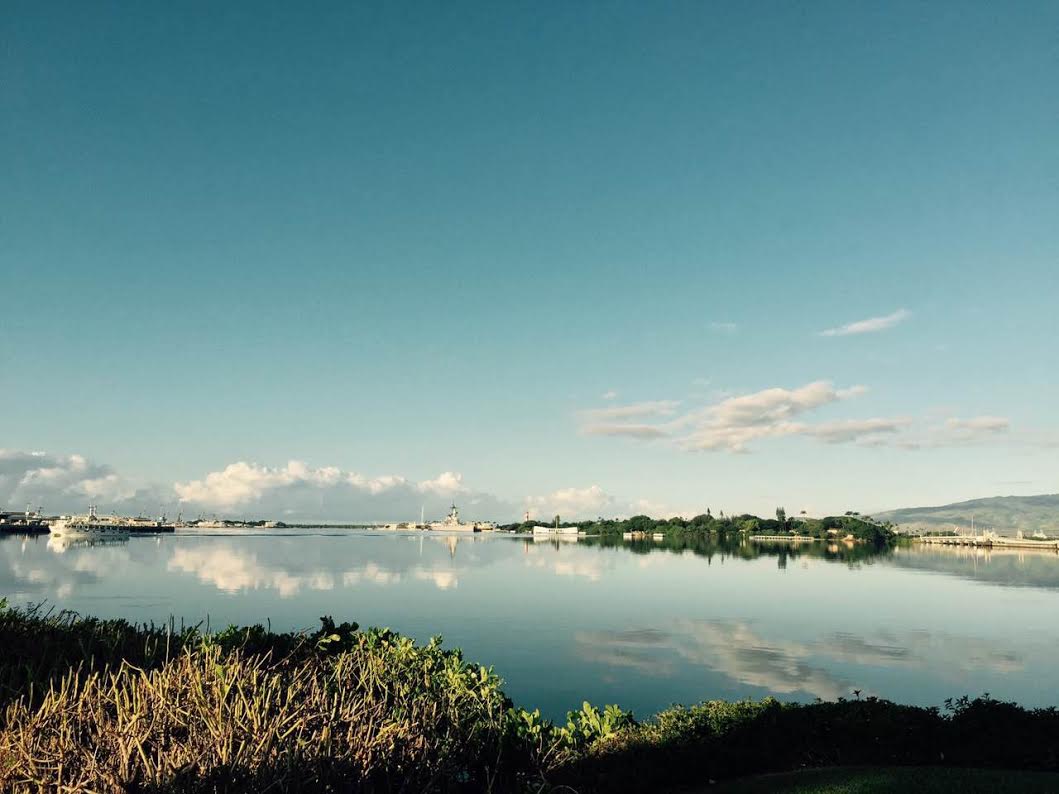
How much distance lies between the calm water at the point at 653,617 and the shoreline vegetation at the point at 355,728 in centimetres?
913

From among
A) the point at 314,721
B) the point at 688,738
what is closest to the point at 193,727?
the point at 314,721

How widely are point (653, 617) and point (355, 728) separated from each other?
39.5 metres

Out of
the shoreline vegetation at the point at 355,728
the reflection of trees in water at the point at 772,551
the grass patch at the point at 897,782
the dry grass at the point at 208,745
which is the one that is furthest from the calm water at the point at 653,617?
the reflection of trees in water at the point at 772,551

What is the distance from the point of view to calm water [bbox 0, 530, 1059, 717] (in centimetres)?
2631

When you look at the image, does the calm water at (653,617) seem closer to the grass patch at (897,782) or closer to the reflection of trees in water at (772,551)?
the grass patch at (897,782)

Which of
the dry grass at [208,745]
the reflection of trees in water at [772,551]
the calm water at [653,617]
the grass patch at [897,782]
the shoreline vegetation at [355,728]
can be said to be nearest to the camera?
the dry grass at [208,745]

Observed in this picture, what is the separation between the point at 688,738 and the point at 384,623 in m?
28.4

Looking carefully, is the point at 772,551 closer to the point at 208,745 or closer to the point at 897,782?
the point at 897,782

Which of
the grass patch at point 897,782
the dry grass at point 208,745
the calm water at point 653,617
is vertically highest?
the dry grass at point 208,745

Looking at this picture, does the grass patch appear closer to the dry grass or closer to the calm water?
the dry grass

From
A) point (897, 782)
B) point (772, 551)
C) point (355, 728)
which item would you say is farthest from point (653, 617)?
point (772, 551)

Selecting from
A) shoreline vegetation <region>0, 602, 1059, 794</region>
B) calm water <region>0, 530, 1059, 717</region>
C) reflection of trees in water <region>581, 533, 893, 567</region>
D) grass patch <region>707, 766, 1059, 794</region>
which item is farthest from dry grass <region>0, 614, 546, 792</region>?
reflection of trees in water <region>581, 533, 893, 567</region>

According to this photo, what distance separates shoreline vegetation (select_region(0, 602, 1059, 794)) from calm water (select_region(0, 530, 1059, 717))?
360 inches

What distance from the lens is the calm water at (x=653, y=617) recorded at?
86.3ft
